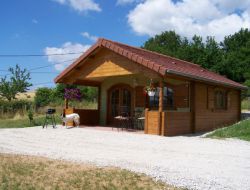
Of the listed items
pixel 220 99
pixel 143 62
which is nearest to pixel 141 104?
pixel 143 62

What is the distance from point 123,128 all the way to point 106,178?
9.57 metres

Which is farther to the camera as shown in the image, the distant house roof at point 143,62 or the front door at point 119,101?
the front door at point 119,101

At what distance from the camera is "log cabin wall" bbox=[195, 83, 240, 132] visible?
50.0 feet

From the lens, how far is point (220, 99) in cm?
1803

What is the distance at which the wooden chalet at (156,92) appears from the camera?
13438mm

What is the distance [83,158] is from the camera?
8414 mm

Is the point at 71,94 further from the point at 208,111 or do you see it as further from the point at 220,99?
the point at 220,99

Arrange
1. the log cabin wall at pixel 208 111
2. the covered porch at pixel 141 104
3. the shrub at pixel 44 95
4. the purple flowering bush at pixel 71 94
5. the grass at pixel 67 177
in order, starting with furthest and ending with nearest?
the shrub at pixel 44 95
the purple flowering bush at pixel 71 94
the log cabin wall at pixel 208 111
the covered porch at pixel 141 104
the grass at pixel 67 177

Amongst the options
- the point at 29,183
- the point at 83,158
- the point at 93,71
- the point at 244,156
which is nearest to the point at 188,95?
the point at 93,71

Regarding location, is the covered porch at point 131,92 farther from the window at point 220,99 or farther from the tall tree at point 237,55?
the tall tree at point 237,55

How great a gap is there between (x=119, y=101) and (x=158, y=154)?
9124mm

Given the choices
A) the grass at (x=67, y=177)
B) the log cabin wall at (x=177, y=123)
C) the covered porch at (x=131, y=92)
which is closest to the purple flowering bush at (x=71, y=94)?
the covered porch at (x=131, y=92)

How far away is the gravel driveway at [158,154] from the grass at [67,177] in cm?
46

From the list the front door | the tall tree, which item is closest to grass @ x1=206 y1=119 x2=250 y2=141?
the front door
